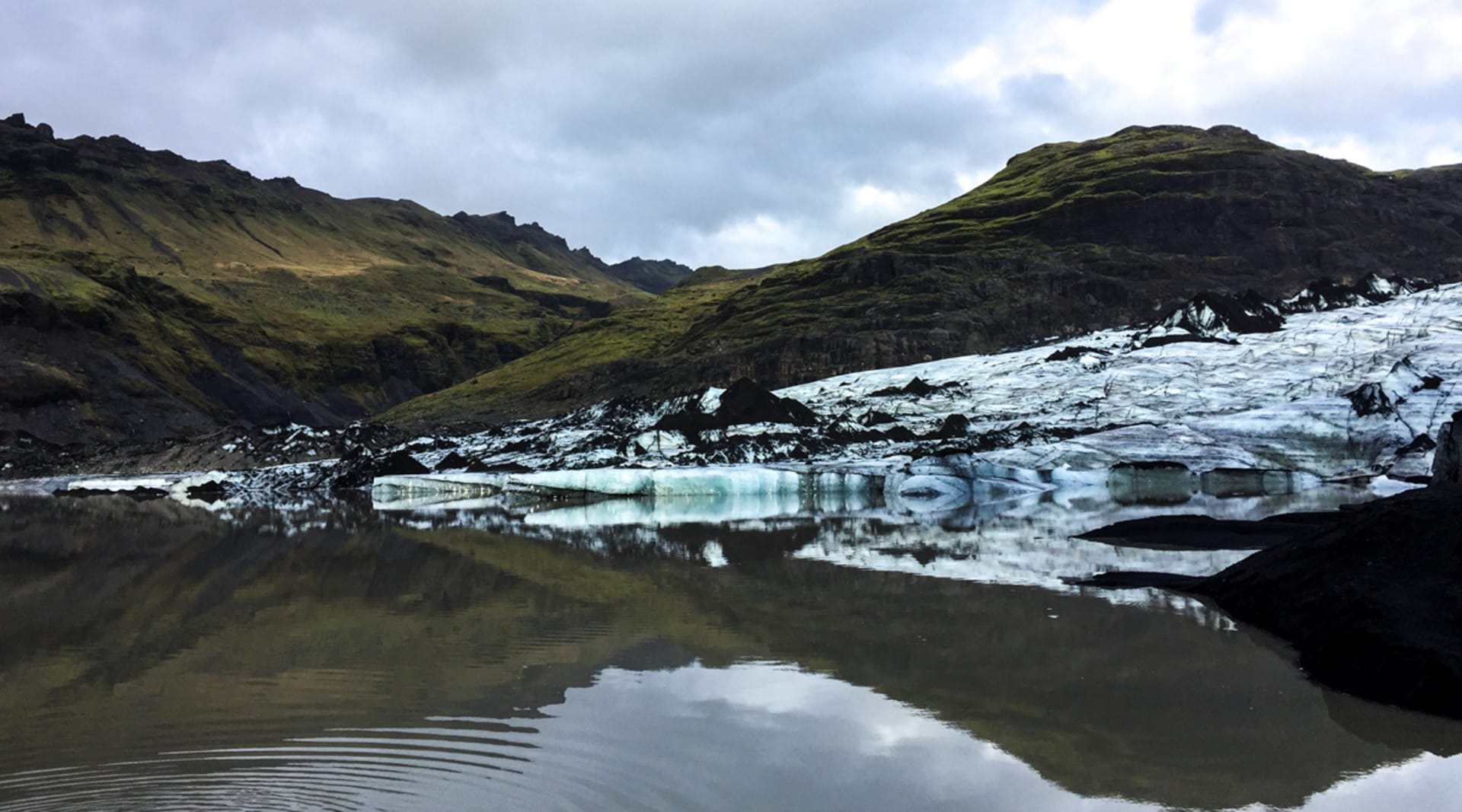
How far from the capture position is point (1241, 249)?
66.3m

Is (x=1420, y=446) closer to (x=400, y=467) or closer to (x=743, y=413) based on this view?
(x=743, y=413)

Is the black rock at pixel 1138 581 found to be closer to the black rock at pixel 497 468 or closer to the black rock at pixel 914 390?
the black rock at pixel 497 468

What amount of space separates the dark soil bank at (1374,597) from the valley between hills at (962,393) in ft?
0.10

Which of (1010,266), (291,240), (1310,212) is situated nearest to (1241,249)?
(1310,212)

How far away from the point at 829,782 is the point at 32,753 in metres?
4.47

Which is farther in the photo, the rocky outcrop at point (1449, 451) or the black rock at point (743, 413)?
the black rock at point (743, 413)

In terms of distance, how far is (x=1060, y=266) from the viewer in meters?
66.3

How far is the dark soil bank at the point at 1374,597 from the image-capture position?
634cm

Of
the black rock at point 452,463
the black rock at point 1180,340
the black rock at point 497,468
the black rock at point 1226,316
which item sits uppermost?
the black rock at point 1226,316

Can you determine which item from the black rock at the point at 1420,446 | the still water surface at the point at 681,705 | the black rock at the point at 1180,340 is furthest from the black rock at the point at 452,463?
the black rock at the point at 1420,446

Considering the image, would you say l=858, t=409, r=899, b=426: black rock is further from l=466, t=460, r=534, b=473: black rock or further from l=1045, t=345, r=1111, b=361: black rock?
l=466, t=460, r=534, b=473: black rock

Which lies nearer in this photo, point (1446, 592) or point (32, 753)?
point (32, 753)

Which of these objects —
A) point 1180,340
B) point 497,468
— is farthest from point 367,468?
point 1180,340

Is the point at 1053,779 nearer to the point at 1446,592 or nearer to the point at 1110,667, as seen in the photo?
the point at 1110,667
